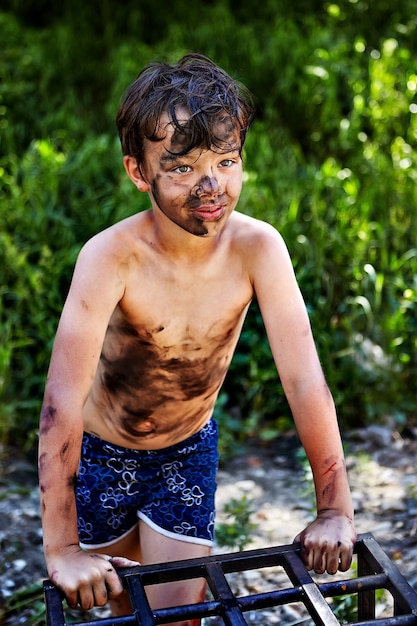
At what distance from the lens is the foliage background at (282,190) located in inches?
144

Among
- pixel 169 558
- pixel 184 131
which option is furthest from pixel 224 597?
pixel 184 131

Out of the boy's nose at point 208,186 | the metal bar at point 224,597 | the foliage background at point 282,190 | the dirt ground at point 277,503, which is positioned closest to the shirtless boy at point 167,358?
the boy's nose at point 208,186

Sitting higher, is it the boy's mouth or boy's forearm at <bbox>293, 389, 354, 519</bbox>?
the boy's mouth

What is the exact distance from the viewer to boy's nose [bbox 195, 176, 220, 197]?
182 cm

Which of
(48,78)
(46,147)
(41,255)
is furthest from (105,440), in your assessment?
(48,78)

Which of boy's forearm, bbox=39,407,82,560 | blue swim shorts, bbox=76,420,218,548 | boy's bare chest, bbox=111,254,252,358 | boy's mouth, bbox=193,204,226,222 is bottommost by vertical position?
blue swim shorts, bbox=76,420,218,548

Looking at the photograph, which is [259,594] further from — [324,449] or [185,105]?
[185,105]

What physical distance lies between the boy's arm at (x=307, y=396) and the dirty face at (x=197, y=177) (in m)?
0.18

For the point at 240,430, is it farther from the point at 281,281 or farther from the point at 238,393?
the point at 281,281

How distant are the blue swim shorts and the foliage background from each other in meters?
1.22

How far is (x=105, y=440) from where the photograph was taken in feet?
Answer: 7.23

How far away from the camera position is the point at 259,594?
155 cm

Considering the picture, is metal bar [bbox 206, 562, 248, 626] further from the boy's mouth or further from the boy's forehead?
the boy's forehead

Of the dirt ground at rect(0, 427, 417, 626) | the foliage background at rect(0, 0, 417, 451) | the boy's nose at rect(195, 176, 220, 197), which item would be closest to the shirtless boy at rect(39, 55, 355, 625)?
the boy's nose at rect(195, 176, 220, 197)
